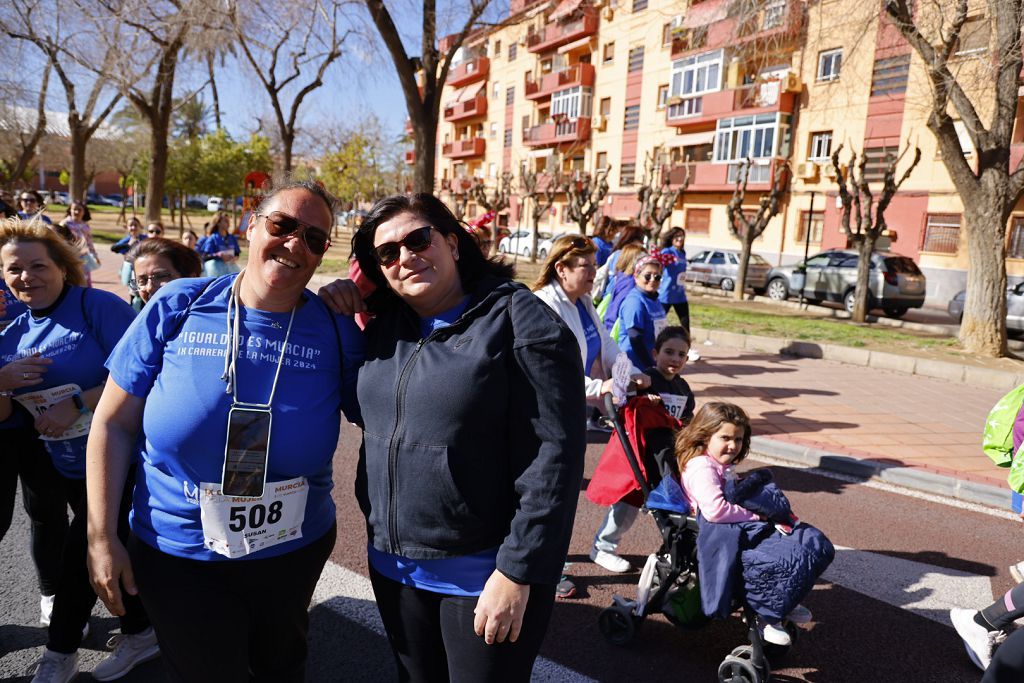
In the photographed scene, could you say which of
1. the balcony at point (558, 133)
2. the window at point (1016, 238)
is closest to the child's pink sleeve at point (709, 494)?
the window at point (1016, 238)

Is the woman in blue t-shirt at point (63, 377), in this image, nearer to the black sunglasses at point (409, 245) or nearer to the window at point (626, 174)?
the black sunglasses at point (409, 245)

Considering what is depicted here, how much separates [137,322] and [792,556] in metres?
2.43

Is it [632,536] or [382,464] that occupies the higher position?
[382,464]

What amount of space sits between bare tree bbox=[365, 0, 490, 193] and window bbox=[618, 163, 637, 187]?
26944 millimetres

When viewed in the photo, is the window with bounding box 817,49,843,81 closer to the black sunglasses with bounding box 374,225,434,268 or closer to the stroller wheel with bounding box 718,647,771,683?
the stroller wheel with bounding box 718,647,771,683

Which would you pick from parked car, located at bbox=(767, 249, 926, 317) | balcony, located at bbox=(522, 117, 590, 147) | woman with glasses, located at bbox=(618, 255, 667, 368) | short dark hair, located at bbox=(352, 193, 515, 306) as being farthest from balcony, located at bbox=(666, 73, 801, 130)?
short dark hair, located at bbox=(352, 193, 515, 306)

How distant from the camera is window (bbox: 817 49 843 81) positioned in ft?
93.5

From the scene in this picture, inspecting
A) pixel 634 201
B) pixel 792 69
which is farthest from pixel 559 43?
pixel 792 69

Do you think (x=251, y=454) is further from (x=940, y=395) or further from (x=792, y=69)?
(x=792, y=69)

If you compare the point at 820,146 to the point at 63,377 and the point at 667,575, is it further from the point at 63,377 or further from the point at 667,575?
the point at 63,377

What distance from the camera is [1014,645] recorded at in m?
2.57

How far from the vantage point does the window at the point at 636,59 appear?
38.4 meters

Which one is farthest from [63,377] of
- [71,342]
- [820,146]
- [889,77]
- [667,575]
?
[820,146]

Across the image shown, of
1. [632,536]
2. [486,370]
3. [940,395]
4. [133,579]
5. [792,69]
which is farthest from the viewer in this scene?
[792,69]
